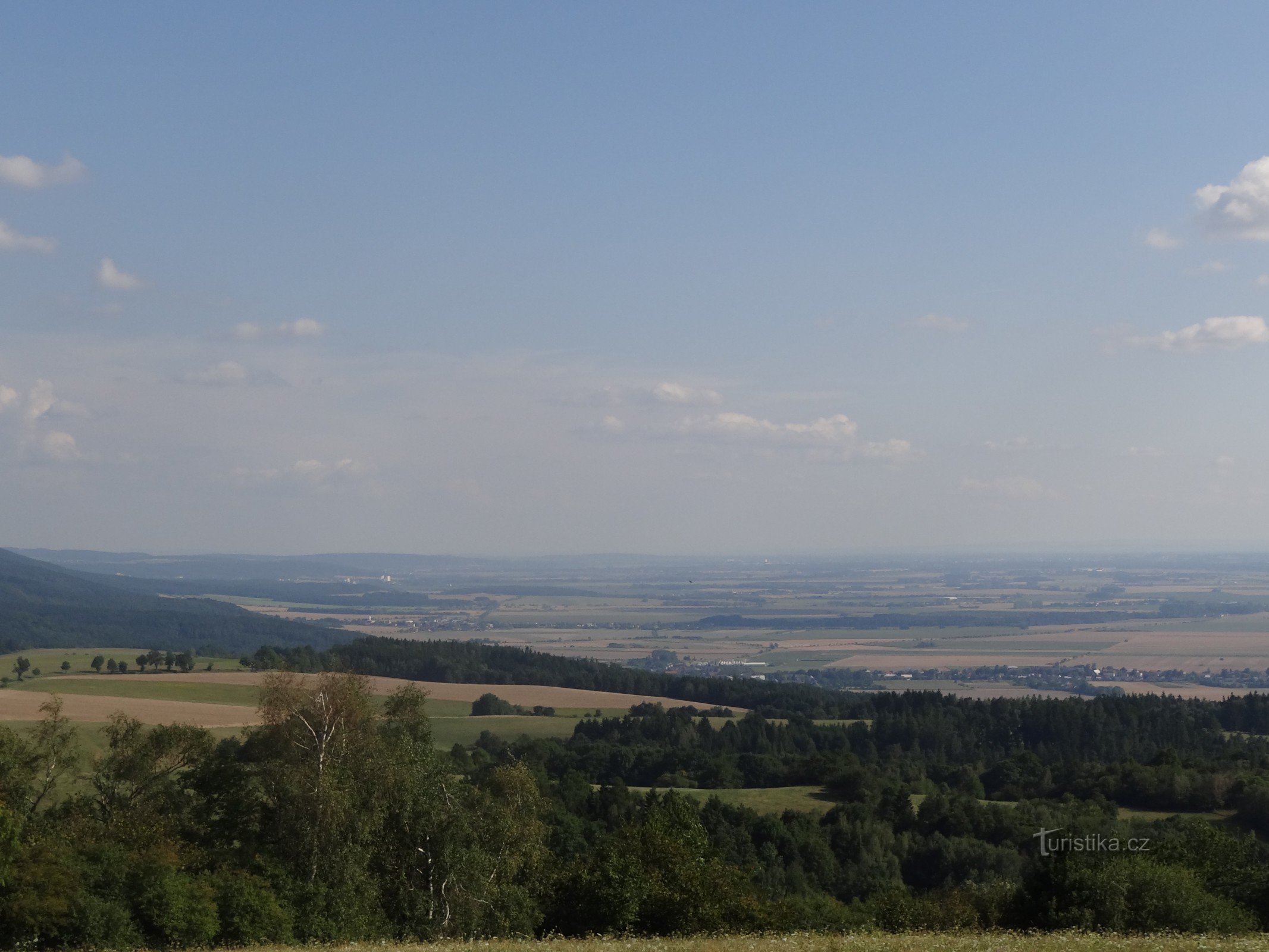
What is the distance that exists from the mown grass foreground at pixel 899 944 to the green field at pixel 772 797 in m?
51.2

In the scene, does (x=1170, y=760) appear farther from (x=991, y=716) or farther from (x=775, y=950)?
(x=775, y=950)

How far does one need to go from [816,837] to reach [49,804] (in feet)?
149

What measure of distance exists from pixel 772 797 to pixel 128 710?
56.1 meters

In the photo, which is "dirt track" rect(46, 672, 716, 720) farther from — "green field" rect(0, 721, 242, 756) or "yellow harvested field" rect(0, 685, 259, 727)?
"green field" rect(0, 721, 242, 756)

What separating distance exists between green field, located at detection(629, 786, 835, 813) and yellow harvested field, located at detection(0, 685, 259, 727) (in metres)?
34.0

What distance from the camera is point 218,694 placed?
4636 inches

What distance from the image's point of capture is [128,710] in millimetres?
100938

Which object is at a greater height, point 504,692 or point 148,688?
point 148,688

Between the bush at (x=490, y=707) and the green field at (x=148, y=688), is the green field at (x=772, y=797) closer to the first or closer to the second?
the bush at (x=490, y=707)

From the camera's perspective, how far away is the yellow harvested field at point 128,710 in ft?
303

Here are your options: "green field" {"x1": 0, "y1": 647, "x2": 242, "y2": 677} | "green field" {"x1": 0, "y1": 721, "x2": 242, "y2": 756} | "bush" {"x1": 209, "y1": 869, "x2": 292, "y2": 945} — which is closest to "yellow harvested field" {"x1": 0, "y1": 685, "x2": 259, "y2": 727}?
"green field" {"x1": 0, "y1": 721, "x2": 242, "y2": 756}

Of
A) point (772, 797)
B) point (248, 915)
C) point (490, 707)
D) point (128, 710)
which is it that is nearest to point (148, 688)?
point (128, 710)

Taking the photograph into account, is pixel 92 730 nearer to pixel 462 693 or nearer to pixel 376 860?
pixel 376 860

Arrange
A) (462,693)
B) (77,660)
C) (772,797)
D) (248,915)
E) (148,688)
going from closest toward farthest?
(248,915)
(772,797)
(148,688)
(462,693)
(77,660)
